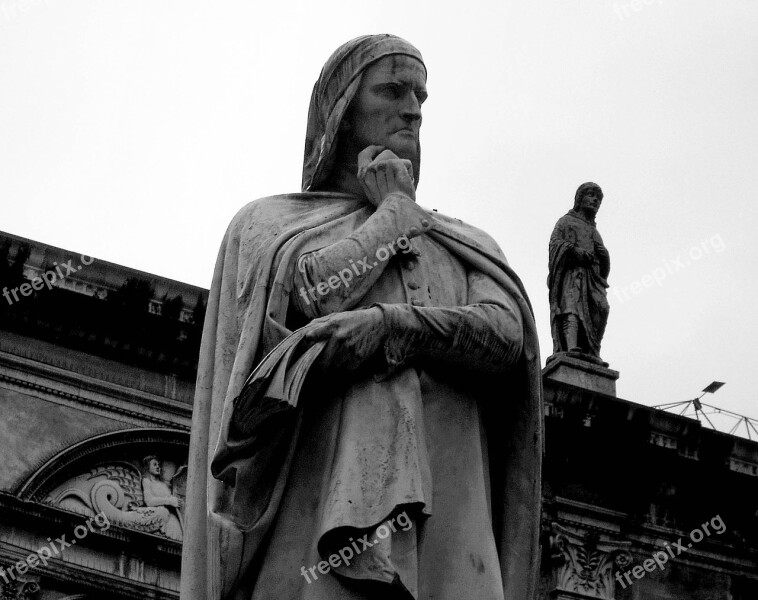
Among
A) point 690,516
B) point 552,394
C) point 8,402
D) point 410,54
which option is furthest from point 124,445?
point 410,54

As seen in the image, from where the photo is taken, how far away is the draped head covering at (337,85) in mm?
5285

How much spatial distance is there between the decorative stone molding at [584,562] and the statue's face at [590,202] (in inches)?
135

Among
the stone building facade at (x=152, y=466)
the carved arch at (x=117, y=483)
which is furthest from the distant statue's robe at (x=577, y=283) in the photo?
the carved arch at (x=117, y=483)

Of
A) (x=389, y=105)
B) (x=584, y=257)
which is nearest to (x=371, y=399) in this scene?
(x=389, y=105)

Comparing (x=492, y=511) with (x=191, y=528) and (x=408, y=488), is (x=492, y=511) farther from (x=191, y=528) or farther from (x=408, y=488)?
(x=191, y=528)

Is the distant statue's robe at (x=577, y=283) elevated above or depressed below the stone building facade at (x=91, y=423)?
above

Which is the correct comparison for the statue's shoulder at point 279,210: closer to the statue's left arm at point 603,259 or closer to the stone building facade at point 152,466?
the stone building facade at point 152,466

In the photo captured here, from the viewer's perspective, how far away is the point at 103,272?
1703 cm

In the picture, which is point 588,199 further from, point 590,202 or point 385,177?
point 385,177

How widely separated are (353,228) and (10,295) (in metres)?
11.9

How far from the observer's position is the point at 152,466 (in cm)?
1648

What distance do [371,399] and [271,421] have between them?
0.83 feet

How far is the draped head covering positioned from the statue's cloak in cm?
14

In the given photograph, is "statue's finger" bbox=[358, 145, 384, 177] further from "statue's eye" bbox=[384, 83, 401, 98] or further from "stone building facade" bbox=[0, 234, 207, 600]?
"stone building facade" bbox=[0, 234, 207, 600]
